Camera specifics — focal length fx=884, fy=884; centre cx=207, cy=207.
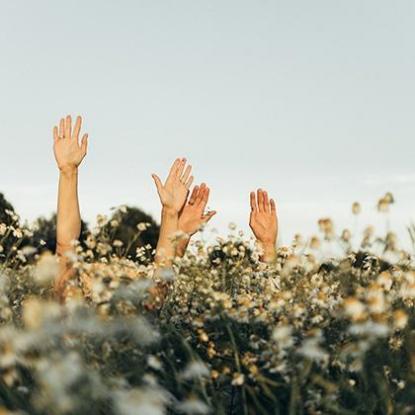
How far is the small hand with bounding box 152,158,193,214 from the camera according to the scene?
7.28 m

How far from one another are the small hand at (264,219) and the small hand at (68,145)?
79.2 inches

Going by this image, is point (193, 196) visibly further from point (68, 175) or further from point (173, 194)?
point (68, 175)

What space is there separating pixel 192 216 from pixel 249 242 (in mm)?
1080

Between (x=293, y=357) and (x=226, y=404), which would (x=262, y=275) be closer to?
(x=226, y=404)

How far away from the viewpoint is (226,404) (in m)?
4.31

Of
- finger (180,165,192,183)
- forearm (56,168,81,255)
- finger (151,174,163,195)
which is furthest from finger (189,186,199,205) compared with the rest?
forearm (56,168,81,255)

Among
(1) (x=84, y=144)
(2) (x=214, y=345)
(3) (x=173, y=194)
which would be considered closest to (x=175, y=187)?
(3) (x=173, y=194)

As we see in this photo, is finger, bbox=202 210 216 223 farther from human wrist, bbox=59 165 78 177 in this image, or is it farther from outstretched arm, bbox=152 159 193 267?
human wrist, bbox=59 165 78 177

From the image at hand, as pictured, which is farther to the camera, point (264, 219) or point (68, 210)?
point (264, 219)

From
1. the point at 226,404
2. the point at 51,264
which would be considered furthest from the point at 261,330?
the point at 51,264

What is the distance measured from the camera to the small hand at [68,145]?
6.91m

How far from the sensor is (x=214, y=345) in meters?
4.41

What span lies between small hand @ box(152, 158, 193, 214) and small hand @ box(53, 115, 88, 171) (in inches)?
29.9

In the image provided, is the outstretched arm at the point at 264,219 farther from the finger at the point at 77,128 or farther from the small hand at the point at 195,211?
the finger at the point at 77,128
